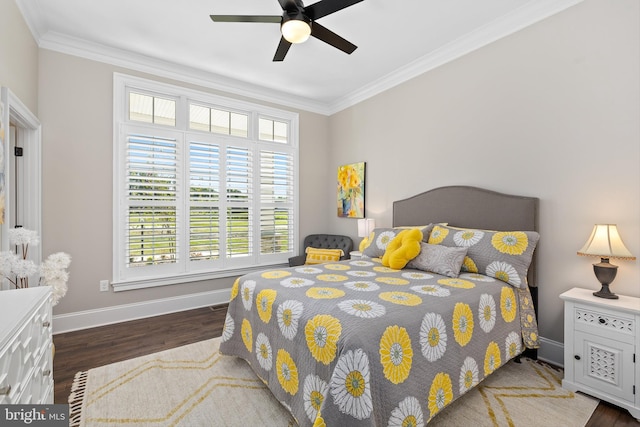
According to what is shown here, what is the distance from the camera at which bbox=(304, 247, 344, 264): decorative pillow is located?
423cm

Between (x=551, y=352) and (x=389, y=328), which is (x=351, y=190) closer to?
(x=551, y=352)

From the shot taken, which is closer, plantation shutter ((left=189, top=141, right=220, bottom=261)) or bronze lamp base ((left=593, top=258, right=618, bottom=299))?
bronze lamp base ((left=593, top=258, right=618, bottom=299))

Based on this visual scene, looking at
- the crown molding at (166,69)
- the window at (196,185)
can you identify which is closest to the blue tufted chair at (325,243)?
the window at (196,185)

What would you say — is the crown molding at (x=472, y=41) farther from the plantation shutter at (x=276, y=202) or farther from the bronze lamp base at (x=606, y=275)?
the bronze lamp base at (x=606, y=275)

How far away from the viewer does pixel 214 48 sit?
3.27m

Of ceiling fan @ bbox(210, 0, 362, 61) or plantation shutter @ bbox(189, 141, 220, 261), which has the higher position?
ceiling fan @ bbox(210, 0, 362, 61)

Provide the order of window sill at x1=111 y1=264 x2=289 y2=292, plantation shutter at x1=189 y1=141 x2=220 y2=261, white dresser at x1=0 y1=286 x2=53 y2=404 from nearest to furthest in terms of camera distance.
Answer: white dresser at x1=0 y1=286 x2=53 y2=404 → window sill at x1=111 y1=264 x2=289 y2=292 → plantation shutter at x1=189 y1=141 x2=220 y2=261

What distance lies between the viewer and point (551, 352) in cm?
253

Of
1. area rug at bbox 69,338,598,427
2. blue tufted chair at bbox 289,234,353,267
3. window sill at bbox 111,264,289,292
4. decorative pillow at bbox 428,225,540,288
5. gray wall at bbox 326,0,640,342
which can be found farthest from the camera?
blue tufted chair at bbox 289,234,353,267

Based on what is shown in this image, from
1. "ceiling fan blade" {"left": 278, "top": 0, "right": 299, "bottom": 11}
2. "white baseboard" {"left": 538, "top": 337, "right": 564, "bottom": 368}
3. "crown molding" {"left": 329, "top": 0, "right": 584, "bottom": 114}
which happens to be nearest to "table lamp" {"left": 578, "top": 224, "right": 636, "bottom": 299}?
"white baseboard" {"left": 538, "top": 337, "right": 564, "bottom": 368}

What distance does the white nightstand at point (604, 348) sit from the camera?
1.88 meters

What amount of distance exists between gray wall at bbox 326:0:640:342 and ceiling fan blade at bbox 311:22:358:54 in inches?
58.1

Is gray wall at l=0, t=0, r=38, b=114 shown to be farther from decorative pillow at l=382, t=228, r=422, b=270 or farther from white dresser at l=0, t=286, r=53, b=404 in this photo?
decorative pillow at l=382, t=228, r=422, b=270

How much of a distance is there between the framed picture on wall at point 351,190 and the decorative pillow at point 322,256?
65 centimetres
